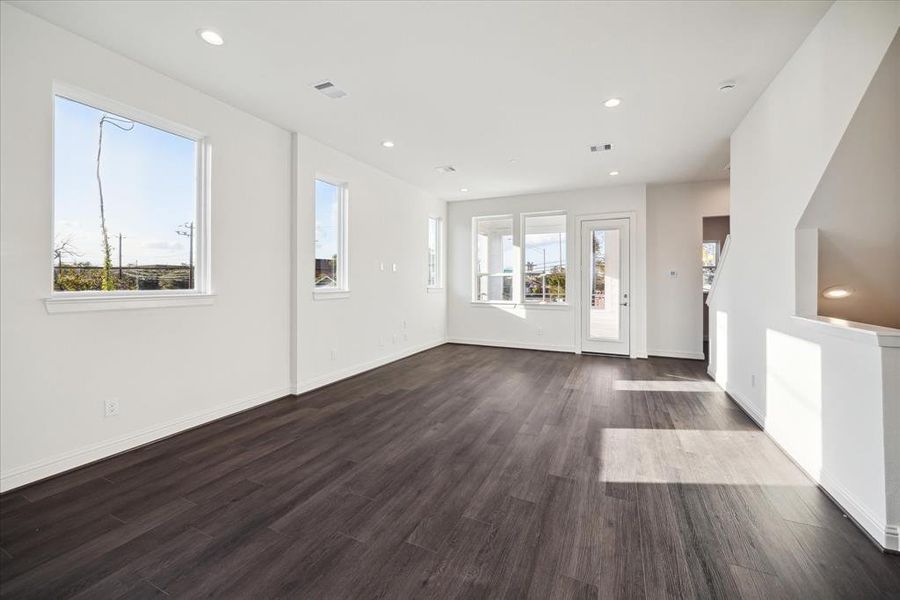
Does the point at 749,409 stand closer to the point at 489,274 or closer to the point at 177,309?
the point at 489,274

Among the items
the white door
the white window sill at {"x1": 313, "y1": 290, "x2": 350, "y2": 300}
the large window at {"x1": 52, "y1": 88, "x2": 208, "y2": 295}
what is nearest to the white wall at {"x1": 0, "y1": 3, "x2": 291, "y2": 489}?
the large window at {"x1": 52, "y1": 88, "x2": 208, "y2": 295}

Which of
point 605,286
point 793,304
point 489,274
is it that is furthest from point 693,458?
point 489,274

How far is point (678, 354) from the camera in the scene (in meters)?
6.10

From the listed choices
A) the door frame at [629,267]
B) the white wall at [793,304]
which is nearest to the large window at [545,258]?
the door frame at [629,267]

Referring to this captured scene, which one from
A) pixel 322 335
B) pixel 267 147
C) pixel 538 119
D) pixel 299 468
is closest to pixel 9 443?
pixel 299 468

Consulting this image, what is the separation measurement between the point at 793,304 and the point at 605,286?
3719 mm

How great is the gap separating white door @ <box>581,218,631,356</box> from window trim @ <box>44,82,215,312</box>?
5.39 m

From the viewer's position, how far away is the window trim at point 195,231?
8.03 ft

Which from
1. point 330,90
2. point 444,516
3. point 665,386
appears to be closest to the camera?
point 444,516

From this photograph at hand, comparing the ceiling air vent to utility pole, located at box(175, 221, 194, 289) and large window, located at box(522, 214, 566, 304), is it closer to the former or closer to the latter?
utility pole, located at box(175, 221, 194, 289)

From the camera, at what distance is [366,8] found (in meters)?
2.24

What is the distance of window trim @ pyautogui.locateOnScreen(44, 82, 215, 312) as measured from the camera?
8.03 feet

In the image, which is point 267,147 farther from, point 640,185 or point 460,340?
point 640,185

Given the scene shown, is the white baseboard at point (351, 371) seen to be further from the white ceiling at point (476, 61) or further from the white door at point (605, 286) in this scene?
the white door at point (605, 286)
